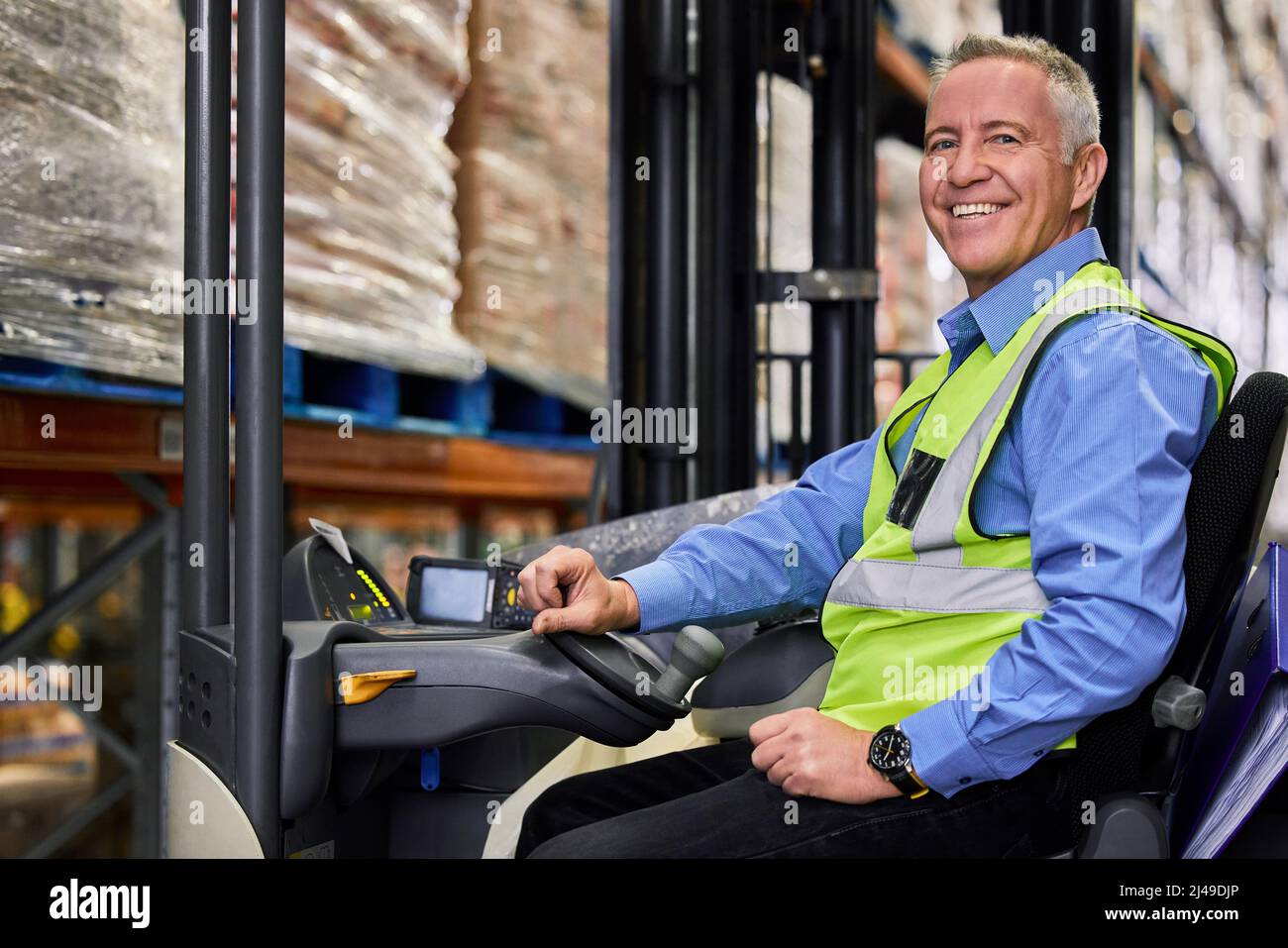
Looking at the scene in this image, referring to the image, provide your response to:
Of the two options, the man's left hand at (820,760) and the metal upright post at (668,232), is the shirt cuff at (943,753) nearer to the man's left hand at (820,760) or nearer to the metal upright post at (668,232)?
the man's left hand at (820,760)

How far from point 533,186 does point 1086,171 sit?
107 inches

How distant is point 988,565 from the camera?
136 cm

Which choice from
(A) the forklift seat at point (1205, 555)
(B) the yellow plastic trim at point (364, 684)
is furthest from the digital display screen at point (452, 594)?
(A) the forklift seat at point (1205, 555)

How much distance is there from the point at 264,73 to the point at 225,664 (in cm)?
67

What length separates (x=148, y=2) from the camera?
100 inches

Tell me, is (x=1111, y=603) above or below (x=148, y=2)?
below

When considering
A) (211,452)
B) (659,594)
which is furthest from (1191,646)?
(211,452)

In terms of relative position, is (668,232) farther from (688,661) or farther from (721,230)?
(688,661)

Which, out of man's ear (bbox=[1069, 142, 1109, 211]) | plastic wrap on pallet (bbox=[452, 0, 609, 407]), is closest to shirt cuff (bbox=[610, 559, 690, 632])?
man's ear (bbox=[1069, 142, 1109, 211])

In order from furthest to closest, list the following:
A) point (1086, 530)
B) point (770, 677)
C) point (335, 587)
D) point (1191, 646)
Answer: point (335, 587), point (770, 677), point (1191, 646), point (1086, 530)

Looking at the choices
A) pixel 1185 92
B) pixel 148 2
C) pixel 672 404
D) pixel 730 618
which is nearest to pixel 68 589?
pixel 148 2

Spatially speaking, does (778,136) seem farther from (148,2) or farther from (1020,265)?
(1020,265)

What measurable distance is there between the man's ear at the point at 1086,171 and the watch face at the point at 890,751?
677 mm

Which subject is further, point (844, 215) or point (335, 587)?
point (844, 215)
